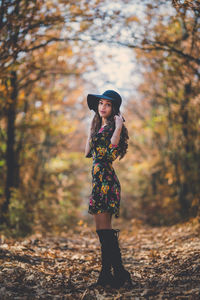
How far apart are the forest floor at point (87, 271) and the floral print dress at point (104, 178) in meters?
0.89

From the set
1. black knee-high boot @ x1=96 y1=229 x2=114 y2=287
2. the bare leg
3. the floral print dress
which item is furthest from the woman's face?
black knee-high boot @ x1=96 y1=229 x2=114 y2=287

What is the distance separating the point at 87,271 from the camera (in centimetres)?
411

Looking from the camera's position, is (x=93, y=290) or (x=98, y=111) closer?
(x=93, y=290)

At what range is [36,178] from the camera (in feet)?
30.5

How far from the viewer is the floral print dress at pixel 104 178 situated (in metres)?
3.19

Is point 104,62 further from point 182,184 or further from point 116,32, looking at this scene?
point 182,184

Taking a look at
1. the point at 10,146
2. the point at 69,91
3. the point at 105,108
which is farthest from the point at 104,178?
the point at 69,91

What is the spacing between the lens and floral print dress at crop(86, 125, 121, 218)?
319 centimetres

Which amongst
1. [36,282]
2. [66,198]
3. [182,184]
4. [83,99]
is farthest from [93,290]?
[83,99]

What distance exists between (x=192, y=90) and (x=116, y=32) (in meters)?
2.55

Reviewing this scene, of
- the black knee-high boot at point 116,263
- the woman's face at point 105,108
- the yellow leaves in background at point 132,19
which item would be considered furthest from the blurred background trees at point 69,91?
the black knee-high boot at point 116,263

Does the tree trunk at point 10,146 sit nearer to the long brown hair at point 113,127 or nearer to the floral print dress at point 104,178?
the long brown hair at point 113,127

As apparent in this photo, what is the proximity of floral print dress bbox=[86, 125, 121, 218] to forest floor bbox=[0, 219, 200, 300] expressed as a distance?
89 cm

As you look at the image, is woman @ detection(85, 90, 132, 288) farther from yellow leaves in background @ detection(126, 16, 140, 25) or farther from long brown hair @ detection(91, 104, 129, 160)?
yellow leaves in background @ detection(126, 16, 140, 25)
